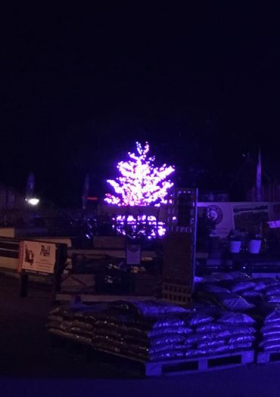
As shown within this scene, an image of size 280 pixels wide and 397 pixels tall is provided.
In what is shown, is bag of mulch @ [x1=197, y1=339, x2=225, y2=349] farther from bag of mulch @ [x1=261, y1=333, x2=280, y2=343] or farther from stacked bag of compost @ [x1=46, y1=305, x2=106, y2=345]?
stacked bag of compost @ [x1=46, y1=305, x2=106, y2=345]

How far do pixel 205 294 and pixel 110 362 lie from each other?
2240mm

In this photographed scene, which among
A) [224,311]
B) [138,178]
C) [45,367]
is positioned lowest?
[45,367]

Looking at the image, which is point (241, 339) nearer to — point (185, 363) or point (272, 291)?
point (185, 363)

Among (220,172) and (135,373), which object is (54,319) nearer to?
(135,373)

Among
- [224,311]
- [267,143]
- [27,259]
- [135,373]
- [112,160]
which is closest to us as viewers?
[135,373]

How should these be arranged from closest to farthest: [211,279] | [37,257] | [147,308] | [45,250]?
[147,308]
[211,279]
[45,250]
[37,257]

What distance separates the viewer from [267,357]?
10508 millimetres

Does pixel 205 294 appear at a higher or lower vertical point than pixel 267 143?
lower

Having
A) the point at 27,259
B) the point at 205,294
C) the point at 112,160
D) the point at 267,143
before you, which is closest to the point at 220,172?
the point at 267,143

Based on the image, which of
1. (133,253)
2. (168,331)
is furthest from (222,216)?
(168,331)

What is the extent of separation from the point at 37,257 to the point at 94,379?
27.2 ft

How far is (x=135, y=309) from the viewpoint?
401 inches

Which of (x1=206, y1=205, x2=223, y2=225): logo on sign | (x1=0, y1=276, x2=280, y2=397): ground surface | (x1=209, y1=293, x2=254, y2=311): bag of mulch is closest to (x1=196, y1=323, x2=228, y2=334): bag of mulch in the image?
(x1=0, y1=276, x2=280, y2=397): ground surface

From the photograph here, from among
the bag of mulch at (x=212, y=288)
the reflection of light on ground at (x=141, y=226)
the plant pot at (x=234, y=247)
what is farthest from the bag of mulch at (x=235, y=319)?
the plant pot at (x=234, y=247)
